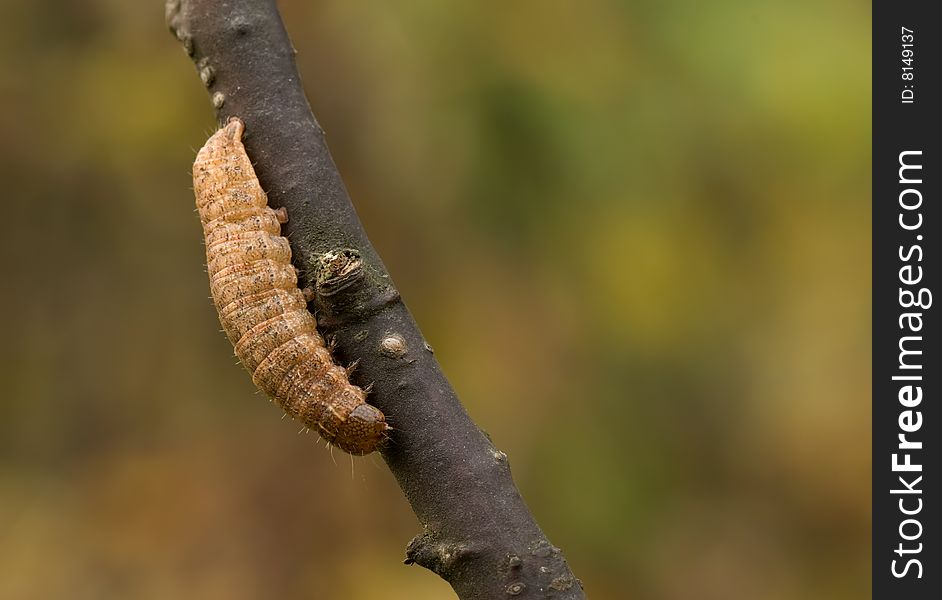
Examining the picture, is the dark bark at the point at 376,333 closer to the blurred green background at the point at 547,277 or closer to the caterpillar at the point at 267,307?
the caterpillar at the point at 267,307

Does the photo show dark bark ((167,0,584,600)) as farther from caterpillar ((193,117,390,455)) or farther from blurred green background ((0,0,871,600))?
blurred green background ((0,0,871,600))

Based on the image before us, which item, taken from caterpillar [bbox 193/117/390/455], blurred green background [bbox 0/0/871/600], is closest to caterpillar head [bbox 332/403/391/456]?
caterpillar [bbox 193/117/390/455]

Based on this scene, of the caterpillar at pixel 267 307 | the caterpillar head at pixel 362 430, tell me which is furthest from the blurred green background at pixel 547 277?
the caterpillar head at pixel 362 430

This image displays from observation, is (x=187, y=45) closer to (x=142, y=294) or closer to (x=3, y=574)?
(x=142, y=294)

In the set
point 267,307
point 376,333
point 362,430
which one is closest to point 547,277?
point 267,307

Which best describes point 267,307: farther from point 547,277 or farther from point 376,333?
point 547,277

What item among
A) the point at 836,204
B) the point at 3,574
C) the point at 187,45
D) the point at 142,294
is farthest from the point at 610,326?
the point at 3,574
